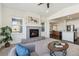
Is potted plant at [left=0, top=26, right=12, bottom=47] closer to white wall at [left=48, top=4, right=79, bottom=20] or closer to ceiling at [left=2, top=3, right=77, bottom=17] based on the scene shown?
ceiling at [left=2, top=3, right=77, bottom=17]

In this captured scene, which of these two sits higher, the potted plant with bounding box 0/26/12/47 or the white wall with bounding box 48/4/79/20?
the white wall with bounding box 48/4/79/20

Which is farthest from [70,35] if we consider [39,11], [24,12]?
[24,12]

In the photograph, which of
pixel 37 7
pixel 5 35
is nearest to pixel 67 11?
pixel 37 7

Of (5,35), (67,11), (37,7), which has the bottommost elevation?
(5,35)

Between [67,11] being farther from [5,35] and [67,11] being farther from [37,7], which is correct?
[5,35]

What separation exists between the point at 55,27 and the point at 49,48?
2.22 meters

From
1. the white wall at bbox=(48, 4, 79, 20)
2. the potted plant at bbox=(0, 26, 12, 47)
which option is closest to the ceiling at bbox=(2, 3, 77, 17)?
the white wall at bbox=(48, 4, 79, 20)

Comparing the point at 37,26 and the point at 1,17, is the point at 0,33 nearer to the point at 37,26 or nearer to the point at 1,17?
the point at 1,17

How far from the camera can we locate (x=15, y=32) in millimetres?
3049

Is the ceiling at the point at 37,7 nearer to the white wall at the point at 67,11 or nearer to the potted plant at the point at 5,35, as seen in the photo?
the white wall at the point at 67,11

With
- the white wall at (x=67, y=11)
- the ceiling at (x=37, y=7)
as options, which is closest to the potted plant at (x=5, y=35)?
the ceiling at (x=37, y=7)

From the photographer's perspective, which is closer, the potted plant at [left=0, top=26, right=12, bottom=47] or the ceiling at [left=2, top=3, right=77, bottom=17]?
the ceiling at [left=2, top=3, right=77, bottom=17]

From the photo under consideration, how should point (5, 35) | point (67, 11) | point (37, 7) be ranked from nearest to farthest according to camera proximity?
point (5, 35)
point (37, 7)
point (67, 11)

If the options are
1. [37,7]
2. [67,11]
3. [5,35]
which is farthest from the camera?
[67,11]
